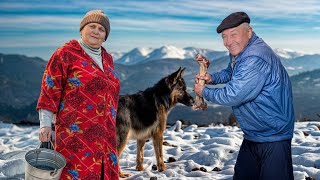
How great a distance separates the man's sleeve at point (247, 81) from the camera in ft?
12.3

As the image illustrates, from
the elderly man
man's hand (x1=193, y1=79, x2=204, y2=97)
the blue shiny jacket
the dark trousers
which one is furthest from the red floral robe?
the dark trousers

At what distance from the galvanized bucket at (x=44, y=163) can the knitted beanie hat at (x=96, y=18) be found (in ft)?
4.75

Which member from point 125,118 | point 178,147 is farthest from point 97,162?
point 178,147

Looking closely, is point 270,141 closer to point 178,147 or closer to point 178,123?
point 178,147

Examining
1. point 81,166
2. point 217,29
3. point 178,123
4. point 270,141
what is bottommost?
point 178,123

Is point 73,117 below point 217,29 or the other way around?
below

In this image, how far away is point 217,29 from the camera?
13.1ft

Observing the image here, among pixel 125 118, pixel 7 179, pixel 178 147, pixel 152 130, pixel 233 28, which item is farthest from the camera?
pixel 178 147

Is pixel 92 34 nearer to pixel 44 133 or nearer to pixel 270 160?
pixel 44 133

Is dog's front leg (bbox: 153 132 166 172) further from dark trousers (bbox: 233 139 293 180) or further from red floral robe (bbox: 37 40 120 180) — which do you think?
dark trousers (bbox: 233 139 293 180)

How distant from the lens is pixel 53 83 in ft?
13.6

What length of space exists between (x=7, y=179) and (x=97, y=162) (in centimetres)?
388

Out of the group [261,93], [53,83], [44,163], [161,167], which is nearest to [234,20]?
[261,93]

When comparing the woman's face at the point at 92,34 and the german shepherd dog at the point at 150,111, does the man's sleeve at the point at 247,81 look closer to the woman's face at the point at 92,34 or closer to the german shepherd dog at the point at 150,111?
the woman's face at the point at 92,34
